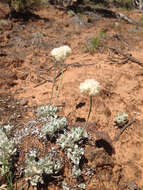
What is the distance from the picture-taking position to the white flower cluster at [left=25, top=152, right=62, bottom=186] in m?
2.41

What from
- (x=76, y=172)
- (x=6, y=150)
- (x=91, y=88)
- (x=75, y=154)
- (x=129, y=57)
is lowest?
(x=76, y=172)

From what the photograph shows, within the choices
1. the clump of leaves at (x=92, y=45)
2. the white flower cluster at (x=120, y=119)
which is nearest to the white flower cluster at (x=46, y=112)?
the white flower cluster at (x=120, y=119)

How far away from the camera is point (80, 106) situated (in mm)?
3861

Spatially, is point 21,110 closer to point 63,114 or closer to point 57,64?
point 63,114

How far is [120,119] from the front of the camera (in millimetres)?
3682

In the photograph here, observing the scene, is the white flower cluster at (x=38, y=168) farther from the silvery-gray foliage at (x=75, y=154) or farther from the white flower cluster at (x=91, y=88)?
the white flower cluster at (x=91, y=88)

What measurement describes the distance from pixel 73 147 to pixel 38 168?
0.61m

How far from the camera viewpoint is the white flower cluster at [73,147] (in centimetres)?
267

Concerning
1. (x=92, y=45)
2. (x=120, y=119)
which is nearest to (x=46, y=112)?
(x=120, y=119)

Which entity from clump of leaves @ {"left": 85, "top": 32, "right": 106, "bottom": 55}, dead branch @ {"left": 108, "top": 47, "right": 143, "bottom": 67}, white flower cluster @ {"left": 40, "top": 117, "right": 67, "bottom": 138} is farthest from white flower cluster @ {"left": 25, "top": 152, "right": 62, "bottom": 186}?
clump of leaves @ {"left": 85, "top": 32, "right": 106, "bottom": 55}

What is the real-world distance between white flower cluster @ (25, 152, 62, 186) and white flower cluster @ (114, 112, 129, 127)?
1.61m

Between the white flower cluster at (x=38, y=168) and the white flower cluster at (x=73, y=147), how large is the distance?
0.74ft

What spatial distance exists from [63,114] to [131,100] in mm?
1803

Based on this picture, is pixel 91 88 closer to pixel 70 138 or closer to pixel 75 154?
pixel 70 138
